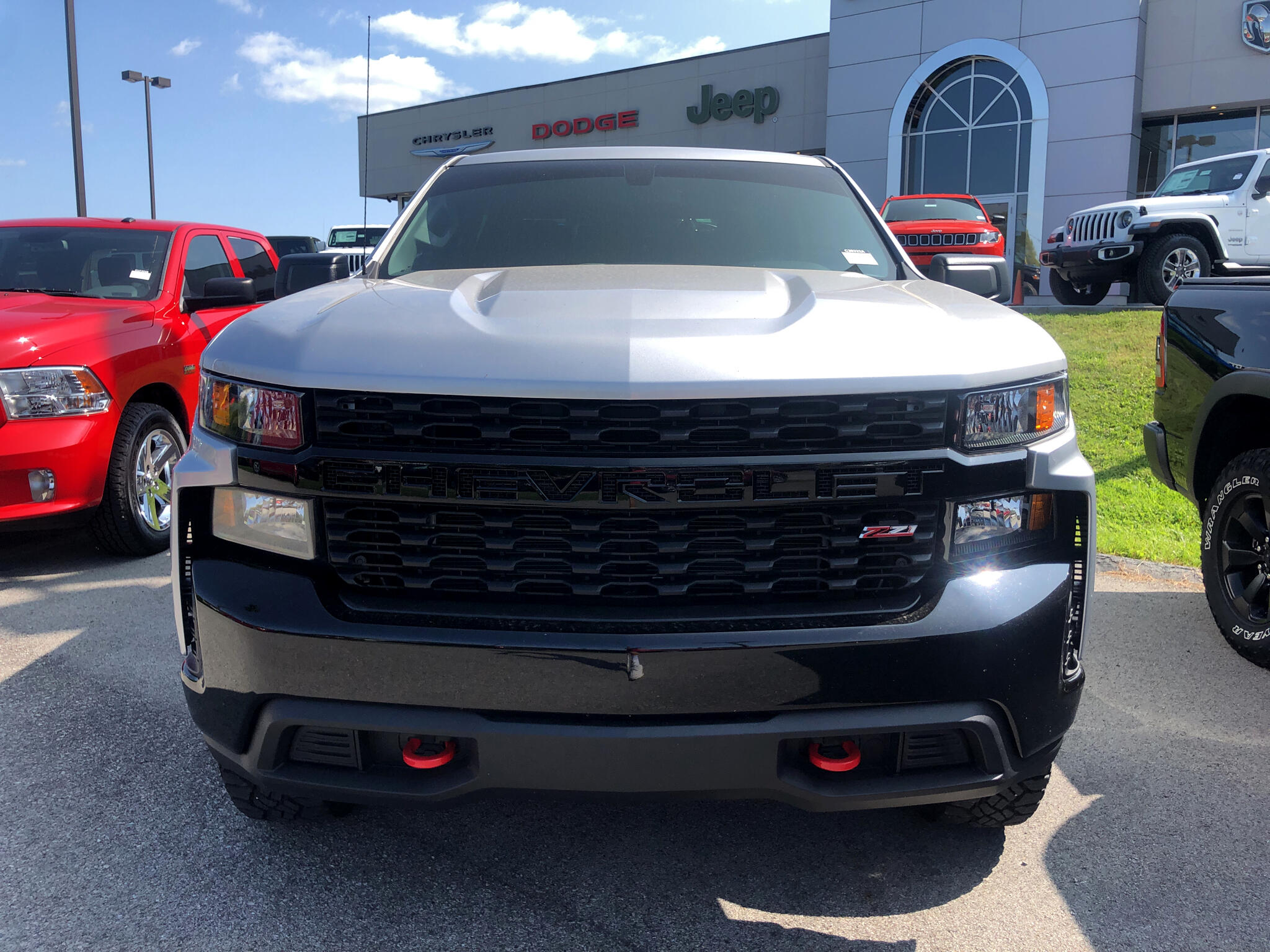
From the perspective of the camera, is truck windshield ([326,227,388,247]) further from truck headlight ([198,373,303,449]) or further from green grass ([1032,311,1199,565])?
truck headlight ([198,373,303,449])

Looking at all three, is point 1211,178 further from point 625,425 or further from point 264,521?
point 264,521

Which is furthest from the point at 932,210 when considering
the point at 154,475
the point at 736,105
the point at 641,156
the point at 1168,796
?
the point at 736,105

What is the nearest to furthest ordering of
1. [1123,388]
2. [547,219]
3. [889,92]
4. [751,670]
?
[751,670], [547,219], [1123,388], [889,92]

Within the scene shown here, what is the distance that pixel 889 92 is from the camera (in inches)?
900

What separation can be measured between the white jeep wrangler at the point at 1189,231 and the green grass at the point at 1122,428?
0.53 m

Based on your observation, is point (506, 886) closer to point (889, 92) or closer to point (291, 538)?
point (291, 538)

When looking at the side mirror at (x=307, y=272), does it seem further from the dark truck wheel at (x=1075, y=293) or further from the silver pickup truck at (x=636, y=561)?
the dark truck wheel at (x=1075, y=293)

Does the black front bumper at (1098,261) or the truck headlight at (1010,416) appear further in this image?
the black front bumper at (1098,261)

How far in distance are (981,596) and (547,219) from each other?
6.53ft

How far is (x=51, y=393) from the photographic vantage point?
4711 millimetres

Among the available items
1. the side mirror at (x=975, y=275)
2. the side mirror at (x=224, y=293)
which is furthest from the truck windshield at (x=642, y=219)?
the side mirror at (x=224, y=293)

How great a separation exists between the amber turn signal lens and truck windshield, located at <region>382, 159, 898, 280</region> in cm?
108

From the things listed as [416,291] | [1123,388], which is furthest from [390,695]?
[1123,388]

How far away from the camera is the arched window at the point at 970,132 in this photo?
21266mm
